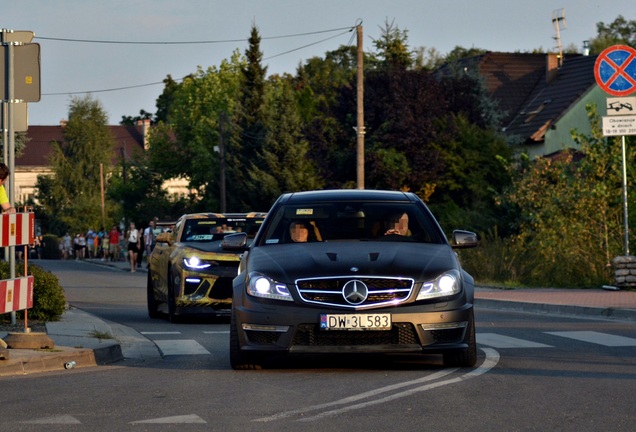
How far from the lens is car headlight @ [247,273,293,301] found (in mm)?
10250

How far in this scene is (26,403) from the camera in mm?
8906

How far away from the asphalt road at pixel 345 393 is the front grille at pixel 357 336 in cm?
28

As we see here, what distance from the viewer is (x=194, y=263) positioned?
1712 cm

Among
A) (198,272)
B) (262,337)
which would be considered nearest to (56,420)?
(262,337)

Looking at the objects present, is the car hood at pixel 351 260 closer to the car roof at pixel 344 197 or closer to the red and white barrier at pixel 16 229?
the car roof at pixel 344 197

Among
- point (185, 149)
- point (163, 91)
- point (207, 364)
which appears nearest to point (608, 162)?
point (207, 364)

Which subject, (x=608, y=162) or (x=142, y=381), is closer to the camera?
(x=142, y=381)

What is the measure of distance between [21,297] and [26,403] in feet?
11.4

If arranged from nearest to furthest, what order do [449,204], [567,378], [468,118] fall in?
[567,378] → [449,204] → [468,118]

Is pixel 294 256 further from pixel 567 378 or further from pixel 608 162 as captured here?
pixel 608 162

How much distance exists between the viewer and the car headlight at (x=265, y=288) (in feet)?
33.6

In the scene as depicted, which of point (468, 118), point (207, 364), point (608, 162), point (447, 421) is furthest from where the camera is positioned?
point (468, 118)

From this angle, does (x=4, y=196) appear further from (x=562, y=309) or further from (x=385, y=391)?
(x=562, y=309)

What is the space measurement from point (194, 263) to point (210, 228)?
123cm
